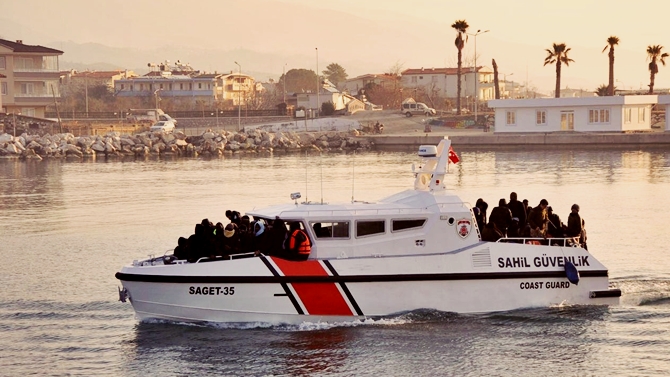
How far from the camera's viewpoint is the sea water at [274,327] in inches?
657

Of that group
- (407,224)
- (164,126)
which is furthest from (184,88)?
(407,224)

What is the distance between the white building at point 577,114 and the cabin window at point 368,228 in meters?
56.5

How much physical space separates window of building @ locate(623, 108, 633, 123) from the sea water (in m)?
28.8

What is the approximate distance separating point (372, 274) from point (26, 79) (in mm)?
83395

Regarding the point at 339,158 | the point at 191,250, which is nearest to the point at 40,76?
the point at 339,158

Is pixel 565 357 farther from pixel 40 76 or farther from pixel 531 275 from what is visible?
pixel 40 76

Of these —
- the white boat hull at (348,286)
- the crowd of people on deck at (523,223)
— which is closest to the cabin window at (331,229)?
the white boat hull at (348,286)

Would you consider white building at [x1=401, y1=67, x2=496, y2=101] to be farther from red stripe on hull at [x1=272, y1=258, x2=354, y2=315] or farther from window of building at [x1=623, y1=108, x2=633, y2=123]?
red stripe on hull at [x1=272, y1=258, x2=354, y2=315]

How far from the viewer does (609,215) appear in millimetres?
33719

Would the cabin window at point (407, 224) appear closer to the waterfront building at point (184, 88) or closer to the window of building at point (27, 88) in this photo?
the window of building at point (27, 88)

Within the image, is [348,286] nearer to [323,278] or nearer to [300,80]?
[323,278]

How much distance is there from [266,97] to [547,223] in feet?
395

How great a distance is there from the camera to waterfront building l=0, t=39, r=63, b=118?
9406 centimetres

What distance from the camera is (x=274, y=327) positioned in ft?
58.9
